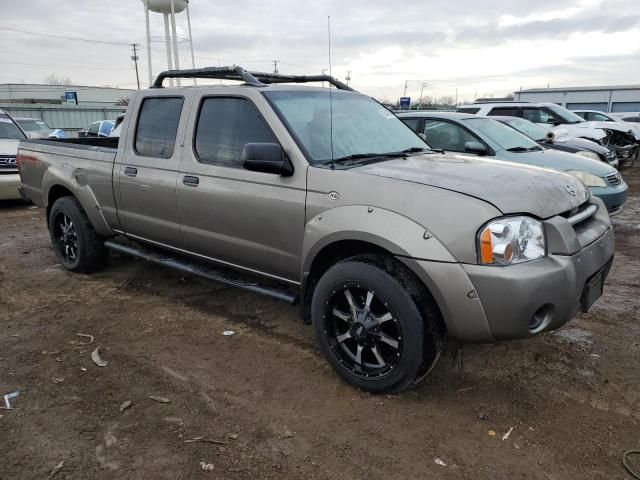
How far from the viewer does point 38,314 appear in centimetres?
445

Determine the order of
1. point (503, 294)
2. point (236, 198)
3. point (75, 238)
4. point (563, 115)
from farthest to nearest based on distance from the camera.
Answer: point (563, 115), point (75, 238), point (236, 198), point (503, 294)

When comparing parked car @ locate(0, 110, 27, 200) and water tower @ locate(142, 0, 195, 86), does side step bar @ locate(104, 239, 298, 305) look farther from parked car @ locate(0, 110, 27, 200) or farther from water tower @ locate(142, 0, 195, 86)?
water tower @ locate(142, 0, 195, 86)

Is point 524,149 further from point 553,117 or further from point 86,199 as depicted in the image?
point 553,117

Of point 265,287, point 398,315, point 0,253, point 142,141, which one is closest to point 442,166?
point 398,315

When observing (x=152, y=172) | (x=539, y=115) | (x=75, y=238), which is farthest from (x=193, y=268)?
(x=539, y=115)

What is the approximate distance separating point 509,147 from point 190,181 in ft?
→ 15.2

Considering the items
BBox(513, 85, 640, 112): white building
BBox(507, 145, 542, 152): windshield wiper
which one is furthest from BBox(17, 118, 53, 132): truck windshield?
BBox(513, 85, 640, 112): white building

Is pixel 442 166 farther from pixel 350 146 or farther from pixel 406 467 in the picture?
pixel 406 467

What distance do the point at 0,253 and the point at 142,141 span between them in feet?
11.0

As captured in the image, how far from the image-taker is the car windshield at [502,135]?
692cm

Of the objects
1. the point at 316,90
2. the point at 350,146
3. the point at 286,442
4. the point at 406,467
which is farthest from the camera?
the point at 316,90

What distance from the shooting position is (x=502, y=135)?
23.6 feet

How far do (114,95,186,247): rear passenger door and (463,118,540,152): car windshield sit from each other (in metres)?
4.31

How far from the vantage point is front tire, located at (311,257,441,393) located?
2818 millimetres
